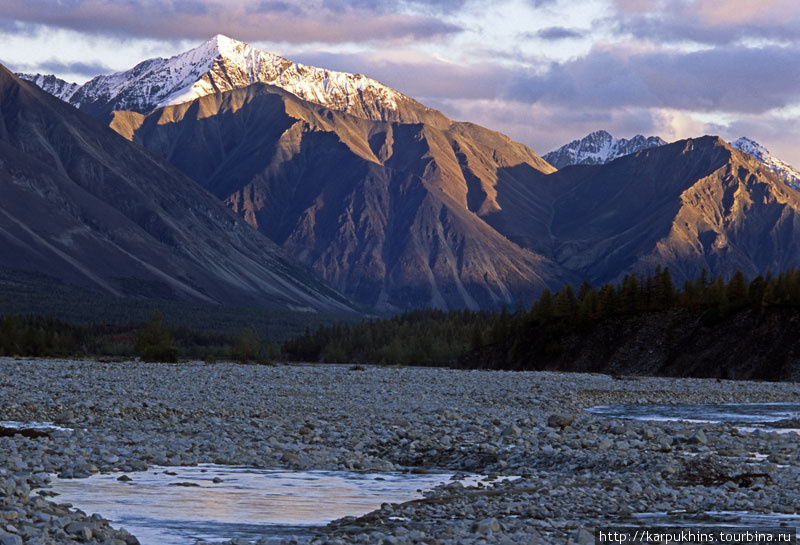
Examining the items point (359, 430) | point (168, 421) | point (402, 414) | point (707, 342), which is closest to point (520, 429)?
point (359, 430)

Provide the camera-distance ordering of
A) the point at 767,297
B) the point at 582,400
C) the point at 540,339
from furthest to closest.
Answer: the point at 540,339, the point at 767,297, the point at 582,400

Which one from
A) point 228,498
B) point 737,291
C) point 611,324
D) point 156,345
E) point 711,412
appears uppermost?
point 737,291

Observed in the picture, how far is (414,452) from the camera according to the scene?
34.4 meters

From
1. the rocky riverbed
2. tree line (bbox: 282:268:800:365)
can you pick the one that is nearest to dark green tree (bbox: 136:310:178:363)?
tree line (bbox: 282:268:800:365)

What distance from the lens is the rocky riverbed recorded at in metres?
22.0

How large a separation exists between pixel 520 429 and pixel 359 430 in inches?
211

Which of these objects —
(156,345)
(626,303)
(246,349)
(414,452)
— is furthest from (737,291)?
(414,452)

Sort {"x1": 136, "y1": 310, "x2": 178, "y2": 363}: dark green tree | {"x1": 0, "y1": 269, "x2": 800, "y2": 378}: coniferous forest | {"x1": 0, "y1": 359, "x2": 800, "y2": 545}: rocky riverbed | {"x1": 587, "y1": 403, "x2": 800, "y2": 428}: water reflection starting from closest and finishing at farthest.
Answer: {"x1": 0, "y1": 359, "x2": 800, "y2": 545}: rocky riverbed → {"x1": 587, "y1": 403, "x2": 800, "y2": 428}: water reflection → {"x1": 0, "y1": 269, "x2": 800, "y2": 378}: coniferous forest → {"x1": 136, "y1": 310, "x2": 178, "y2": 363}: dark green tree

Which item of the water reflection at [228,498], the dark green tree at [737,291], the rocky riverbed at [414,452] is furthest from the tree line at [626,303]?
the water reflection at [228,498]

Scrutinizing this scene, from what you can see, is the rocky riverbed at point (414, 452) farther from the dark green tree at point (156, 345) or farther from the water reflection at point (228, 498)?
the dark green tree at point (156, 345)

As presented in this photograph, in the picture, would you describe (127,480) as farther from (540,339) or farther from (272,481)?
(540,339)

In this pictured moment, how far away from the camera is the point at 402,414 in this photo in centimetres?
4641

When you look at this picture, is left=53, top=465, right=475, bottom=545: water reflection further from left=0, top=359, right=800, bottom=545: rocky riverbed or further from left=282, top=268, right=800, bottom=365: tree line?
left=282, top=268, right=800, bottom=365: tree line

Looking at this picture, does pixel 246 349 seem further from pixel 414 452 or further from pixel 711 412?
pixel 414 452
